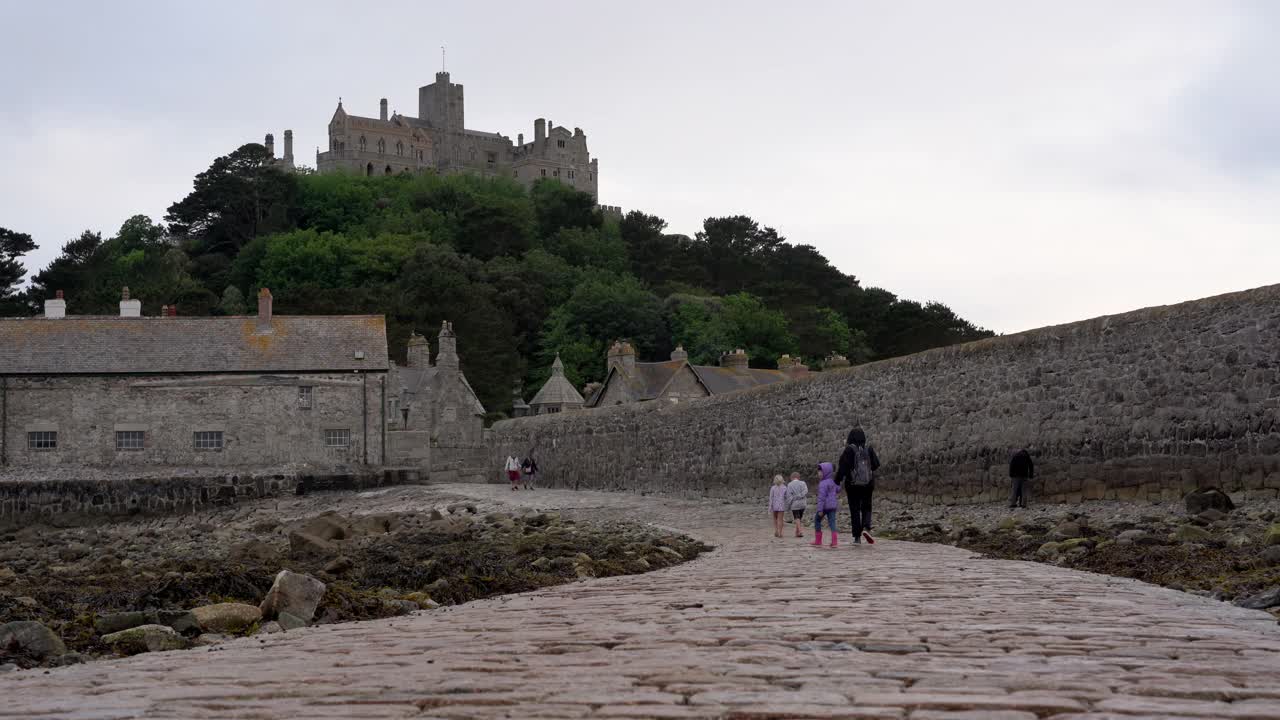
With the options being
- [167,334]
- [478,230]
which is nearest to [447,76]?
[478,230]

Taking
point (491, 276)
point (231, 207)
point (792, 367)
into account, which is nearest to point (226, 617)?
point (792, 367)

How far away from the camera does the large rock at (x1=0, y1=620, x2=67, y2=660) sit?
26.5 feet

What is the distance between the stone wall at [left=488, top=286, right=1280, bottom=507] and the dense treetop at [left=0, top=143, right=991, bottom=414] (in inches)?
1871

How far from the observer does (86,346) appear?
39.4 meters

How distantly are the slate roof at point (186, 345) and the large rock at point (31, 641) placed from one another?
3194cm

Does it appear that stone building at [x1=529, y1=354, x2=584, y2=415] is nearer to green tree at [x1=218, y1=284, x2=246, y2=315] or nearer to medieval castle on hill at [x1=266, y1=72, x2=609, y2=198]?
green tree at [x1=218, y1=284, x2=246, y2=315]

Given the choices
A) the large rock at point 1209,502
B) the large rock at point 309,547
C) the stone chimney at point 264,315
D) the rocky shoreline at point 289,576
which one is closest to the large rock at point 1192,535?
the large rock at point 1209,502

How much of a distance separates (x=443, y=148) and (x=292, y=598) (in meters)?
151

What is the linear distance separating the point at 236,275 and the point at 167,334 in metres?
53.7

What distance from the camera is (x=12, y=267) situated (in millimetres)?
73938

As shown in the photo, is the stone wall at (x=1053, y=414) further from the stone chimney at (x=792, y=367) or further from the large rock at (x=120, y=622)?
the stone chimney at (x=792, y=367)

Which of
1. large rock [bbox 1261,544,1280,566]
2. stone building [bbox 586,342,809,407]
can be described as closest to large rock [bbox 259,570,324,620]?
large rock [bbox 1261,544,1280,566]

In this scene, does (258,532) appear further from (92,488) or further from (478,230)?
(478,230)

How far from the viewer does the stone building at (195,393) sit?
3806 centimetres
